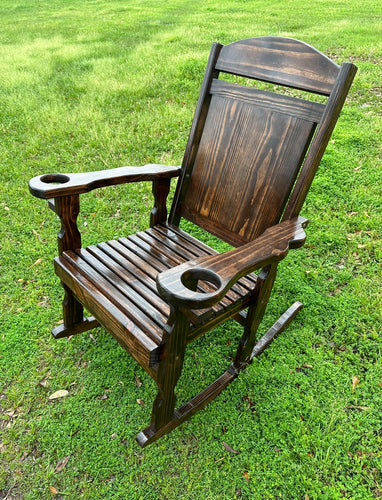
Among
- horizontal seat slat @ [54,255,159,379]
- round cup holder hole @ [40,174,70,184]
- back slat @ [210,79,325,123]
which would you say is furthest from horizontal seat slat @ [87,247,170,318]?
back slat @ [210,79,325,123]

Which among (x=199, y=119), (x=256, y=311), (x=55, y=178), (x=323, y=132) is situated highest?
(x=323, y=132)

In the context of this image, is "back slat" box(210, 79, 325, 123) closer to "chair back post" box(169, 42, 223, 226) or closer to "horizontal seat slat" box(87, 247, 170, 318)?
"chair back post" box(169, 42, 223, 226)

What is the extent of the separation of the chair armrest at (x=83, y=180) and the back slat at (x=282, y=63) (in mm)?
657

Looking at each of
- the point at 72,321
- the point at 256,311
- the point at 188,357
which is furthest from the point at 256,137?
the point at 72,321

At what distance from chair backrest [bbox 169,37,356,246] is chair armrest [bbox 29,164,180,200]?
27cm

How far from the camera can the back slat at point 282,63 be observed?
64.2 inches

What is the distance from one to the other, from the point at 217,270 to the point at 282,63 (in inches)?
45.8

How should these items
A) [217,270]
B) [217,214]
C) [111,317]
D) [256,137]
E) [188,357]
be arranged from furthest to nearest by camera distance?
1. [188,357]
2. [217,214]
3. [256,137]
4. [111,317]
5. [217,270]

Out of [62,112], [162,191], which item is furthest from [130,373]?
[62,112]

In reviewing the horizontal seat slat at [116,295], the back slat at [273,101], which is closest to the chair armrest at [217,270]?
the horizontal seat slat at [116,295]

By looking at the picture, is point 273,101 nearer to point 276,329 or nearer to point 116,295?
point 116,295

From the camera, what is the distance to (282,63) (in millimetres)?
1777

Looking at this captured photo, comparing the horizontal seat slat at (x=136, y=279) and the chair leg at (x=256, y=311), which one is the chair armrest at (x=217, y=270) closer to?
the chair leg at (x=256, y=311)

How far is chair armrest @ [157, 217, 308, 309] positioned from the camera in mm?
1082
